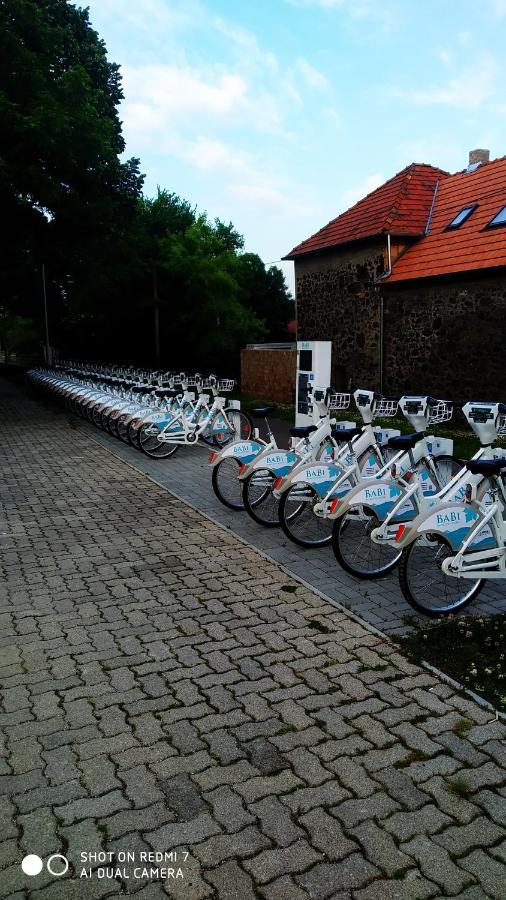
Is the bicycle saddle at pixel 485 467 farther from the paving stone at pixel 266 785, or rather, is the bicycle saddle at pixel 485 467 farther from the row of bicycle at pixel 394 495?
the paving stone at pixel 266 785

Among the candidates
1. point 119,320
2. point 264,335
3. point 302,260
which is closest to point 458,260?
point 302,260

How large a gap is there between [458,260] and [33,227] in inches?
455

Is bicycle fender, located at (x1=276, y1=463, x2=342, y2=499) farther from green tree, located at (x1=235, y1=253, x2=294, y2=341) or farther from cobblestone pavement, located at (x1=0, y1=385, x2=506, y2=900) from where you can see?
green tree, located at (x1=235, y1=253, x2=294, y2=341)

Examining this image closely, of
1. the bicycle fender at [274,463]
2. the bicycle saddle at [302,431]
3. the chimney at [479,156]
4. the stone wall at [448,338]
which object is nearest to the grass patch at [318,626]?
the bicycle fender at [274,463]

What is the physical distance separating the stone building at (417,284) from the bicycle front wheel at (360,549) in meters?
9.31

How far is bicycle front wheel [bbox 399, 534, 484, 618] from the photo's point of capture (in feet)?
13.6

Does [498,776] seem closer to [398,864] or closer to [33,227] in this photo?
[398,864]

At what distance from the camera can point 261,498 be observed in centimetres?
660

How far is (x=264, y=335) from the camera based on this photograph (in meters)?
44.2

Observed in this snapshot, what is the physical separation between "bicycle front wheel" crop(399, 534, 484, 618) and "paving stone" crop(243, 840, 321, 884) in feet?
6.74

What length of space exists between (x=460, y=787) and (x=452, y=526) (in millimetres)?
1744

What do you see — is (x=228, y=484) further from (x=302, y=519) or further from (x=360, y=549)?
(x=360, y=549)

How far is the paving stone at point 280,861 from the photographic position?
2.24 metres

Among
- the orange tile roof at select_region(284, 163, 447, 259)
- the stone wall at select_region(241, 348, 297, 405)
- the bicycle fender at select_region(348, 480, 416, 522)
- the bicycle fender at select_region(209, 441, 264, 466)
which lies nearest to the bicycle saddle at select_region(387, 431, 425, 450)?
the bicycle fender at select_region(348, 480, 416, 522)
